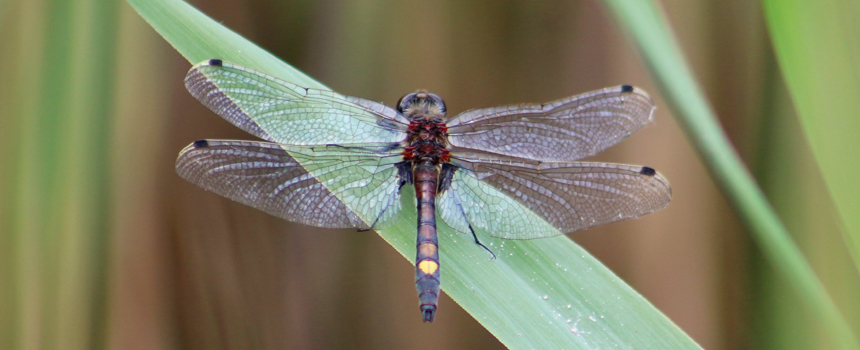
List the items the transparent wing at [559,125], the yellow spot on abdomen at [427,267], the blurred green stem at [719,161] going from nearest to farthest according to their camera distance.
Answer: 1. the blurred green stem at [719,161]
2. the yellow spot on abdomen at [427,267]
3. the transparent wing at [559,125]

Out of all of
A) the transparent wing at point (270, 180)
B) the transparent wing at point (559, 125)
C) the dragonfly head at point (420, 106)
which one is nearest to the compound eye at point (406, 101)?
the dragonfly head at point (420, 106)

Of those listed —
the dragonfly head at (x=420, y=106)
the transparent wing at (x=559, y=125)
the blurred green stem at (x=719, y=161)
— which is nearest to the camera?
the blurred green stem at (x=719, y=161)

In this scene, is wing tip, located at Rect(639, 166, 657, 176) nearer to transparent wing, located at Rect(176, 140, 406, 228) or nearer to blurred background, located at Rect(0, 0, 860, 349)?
blurred background, located at Rect(0, 0, 860, 349)

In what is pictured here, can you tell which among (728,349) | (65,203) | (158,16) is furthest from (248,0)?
(728,349)

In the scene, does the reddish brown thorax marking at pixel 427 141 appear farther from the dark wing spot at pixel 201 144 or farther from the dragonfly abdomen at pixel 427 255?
the dark wing spot at pixel 201 144

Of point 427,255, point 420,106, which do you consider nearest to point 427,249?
point 427,255

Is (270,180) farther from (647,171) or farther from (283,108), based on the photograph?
(647,171)

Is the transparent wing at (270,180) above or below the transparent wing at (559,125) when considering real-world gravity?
below
